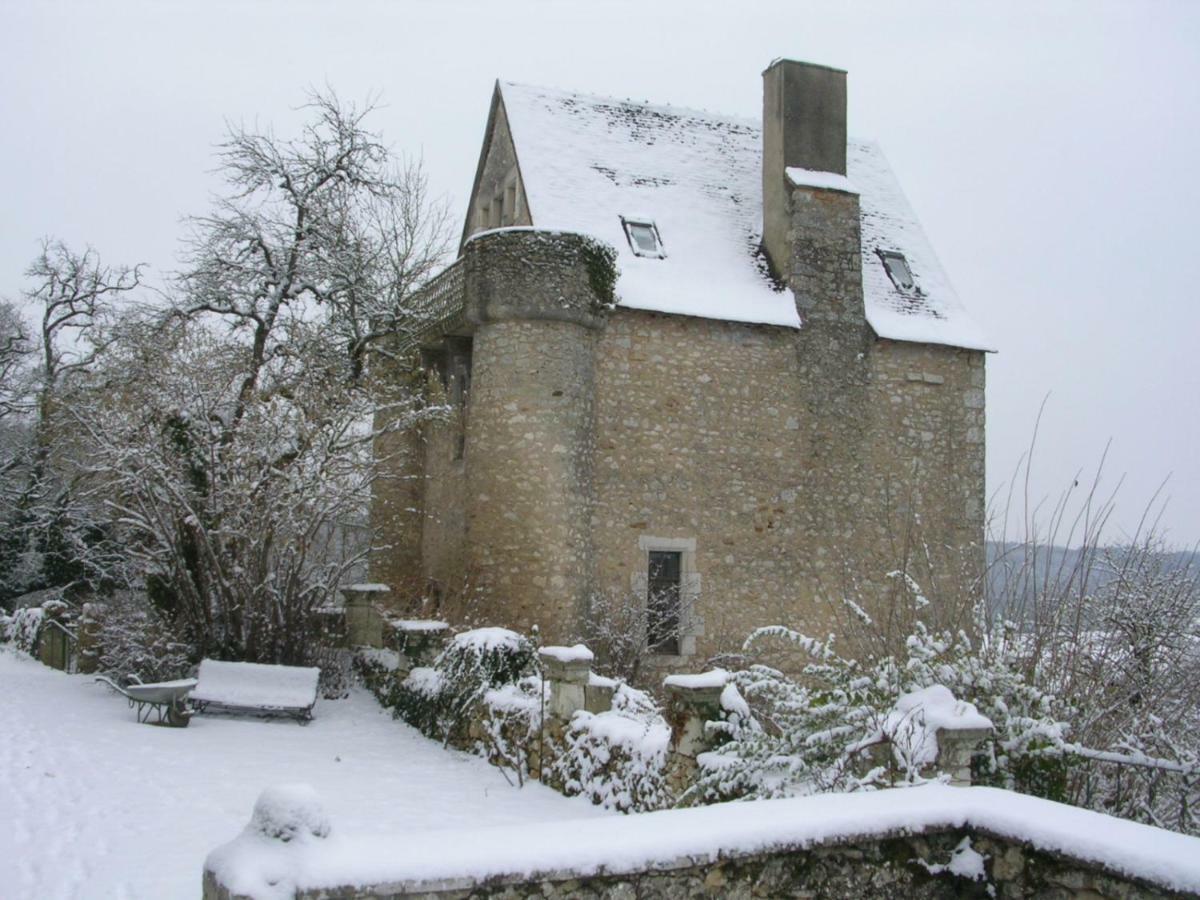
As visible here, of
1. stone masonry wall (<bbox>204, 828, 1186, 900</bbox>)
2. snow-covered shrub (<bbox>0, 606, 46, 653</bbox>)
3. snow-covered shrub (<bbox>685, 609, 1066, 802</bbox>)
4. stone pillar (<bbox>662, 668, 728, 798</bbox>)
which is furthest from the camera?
snow-covered shrub (<bbox>0, 606, 46, 653</bbox>)

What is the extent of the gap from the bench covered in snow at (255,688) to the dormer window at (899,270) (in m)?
11.2

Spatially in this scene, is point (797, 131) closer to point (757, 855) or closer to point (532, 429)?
point (532, 429)

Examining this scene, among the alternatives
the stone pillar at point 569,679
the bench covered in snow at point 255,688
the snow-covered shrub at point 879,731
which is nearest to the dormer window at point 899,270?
the stone pillar at point 569,679

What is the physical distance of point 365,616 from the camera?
51.0 ft

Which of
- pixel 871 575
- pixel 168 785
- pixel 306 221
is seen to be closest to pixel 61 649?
pixel 306 221

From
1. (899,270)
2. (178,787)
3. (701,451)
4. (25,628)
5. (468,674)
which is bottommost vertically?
(178,787)

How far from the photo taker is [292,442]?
14906 mm

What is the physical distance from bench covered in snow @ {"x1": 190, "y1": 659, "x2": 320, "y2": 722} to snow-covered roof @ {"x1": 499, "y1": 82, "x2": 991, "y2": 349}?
22.3 feet

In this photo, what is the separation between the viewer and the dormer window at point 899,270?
18719mm

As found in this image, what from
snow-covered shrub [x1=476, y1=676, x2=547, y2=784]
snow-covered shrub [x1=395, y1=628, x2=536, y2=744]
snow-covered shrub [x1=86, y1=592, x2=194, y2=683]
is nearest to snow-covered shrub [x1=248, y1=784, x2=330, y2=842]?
snow-covered shrub [x1=476, y1=676, x2=547, y2=784]

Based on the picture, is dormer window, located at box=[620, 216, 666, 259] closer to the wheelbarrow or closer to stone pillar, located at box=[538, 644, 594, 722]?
stone pillar, located at box=[538, 644, 594, 722]

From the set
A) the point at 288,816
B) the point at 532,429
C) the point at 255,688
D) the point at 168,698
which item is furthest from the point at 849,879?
the point at 532,429

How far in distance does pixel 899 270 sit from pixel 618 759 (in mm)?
12212

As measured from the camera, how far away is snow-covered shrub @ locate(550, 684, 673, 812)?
8883mm
